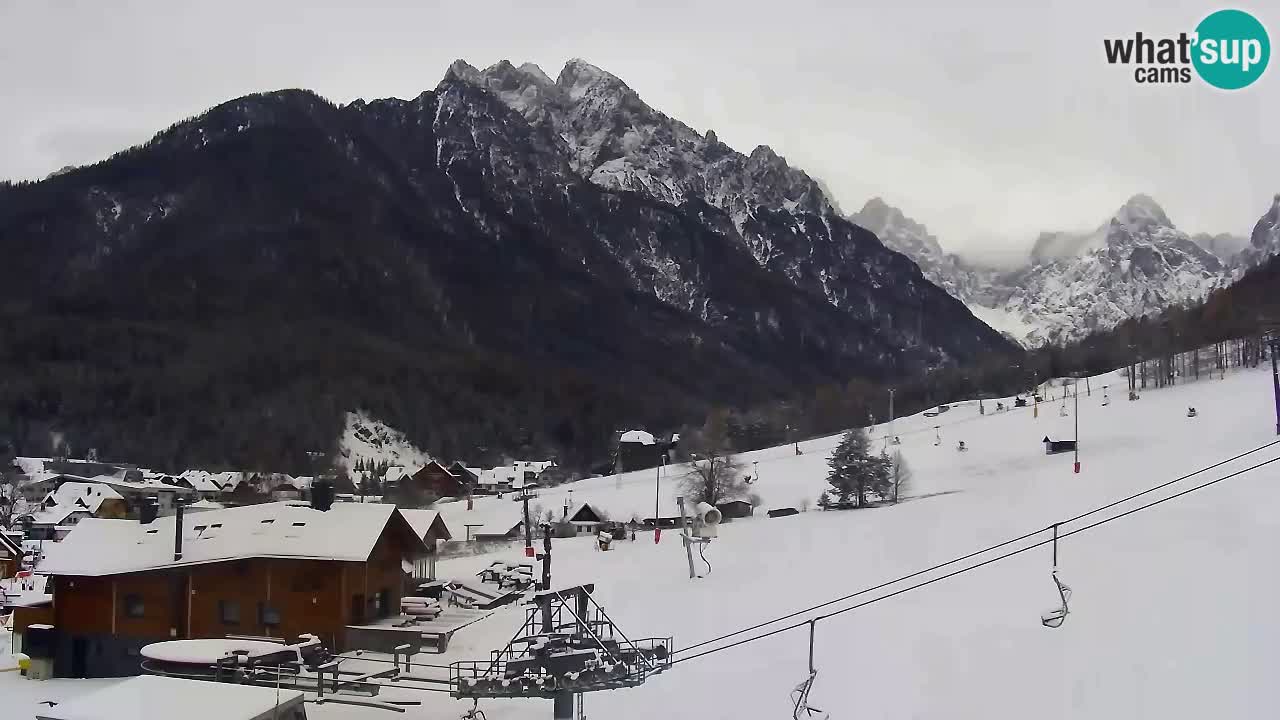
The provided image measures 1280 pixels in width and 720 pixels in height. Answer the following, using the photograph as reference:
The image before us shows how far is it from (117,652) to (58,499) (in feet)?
261

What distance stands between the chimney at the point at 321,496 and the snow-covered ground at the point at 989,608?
7.67 m

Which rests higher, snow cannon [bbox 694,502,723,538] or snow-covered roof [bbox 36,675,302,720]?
snow cannon [bbox 694,502,723,538]

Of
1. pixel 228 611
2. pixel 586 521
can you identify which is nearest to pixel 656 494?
pixel 586 521

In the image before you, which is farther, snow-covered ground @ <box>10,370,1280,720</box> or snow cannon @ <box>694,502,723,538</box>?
snow cannon @ <box>694,502,723,538</box>

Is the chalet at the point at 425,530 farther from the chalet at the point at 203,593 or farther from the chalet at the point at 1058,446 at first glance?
the chalet at the point at 1058,446

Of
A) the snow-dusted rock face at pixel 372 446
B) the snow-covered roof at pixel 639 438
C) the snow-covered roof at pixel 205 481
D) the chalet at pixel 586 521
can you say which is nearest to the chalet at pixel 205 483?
the snow-covered roof at pixel 205 481

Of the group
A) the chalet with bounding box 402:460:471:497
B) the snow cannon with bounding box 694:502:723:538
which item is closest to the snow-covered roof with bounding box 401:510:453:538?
the snow cannon with bounding box 694:502:723:538

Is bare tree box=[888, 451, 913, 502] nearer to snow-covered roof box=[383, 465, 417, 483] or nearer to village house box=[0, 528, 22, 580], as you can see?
village house box=[0, 528, 22, 580]

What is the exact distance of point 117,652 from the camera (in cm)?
3123

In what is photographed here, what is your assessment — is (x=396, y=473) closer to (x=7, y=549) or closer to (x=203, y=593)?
(x=7, y=549)

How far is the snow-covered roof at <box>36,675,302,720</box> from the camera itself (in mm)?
18703

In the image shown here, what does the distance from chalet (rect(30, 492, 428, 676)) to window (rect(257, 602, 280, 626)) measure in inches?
1.3

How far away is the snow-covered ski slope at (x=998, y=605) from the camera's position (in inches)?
725

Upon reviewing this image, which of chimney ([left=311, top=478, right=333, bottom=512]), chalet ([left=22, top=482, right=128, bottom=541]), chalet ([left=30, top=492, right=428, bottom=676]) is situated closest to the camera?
chalet ([left=30, top=492, right=428, bottom=676])
